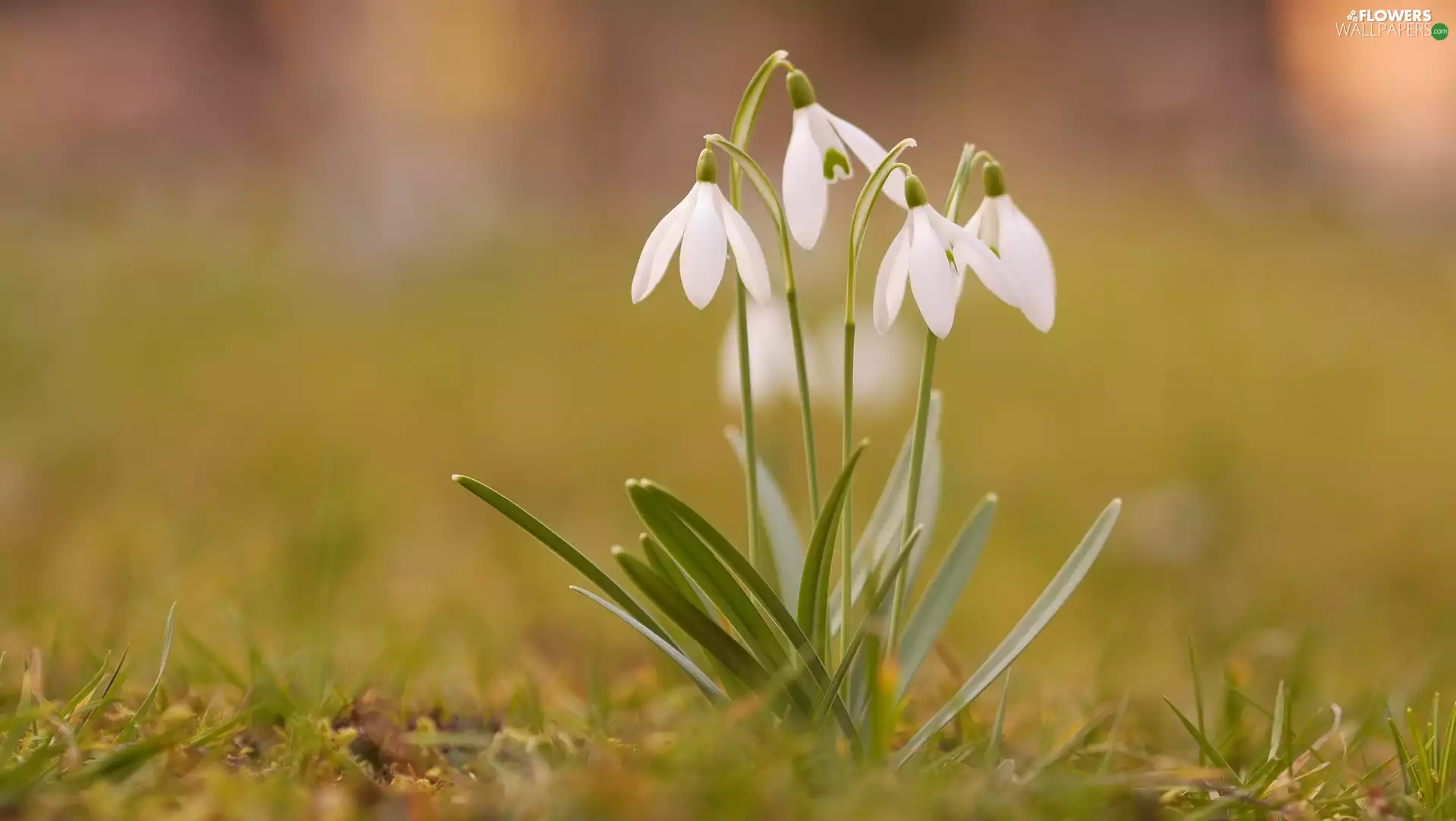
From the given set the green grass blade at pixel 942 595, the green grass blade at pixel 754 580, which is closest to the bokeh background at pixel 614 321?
the green grass blade at pixel 942 595

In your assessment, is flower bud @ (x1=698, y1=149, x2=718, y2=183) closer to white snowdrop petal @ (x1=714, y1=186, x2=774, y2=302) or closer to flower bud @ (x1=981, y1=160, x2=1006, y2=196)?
white snowdrop petal @ (x1=714, y1=186, x2=774, y2=302)

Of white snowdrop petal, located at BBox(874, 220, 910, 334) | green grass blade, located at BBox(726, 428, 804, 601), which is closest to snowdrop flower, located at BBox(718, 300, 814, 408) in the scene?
green grass blade, located at BBox(726, 428, 804, 601)

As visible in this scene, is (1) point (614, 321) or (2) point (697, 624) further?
(1) point (614, 321)

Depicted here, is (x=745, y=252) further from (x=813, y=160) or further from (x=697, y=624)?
(x=697, y=624)

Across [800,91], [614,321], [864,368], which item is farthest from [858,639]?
[614,321]

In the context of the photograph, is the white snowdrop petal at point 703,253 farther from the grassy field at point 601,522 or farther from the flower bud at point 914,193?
the grassy field at point 601,522
